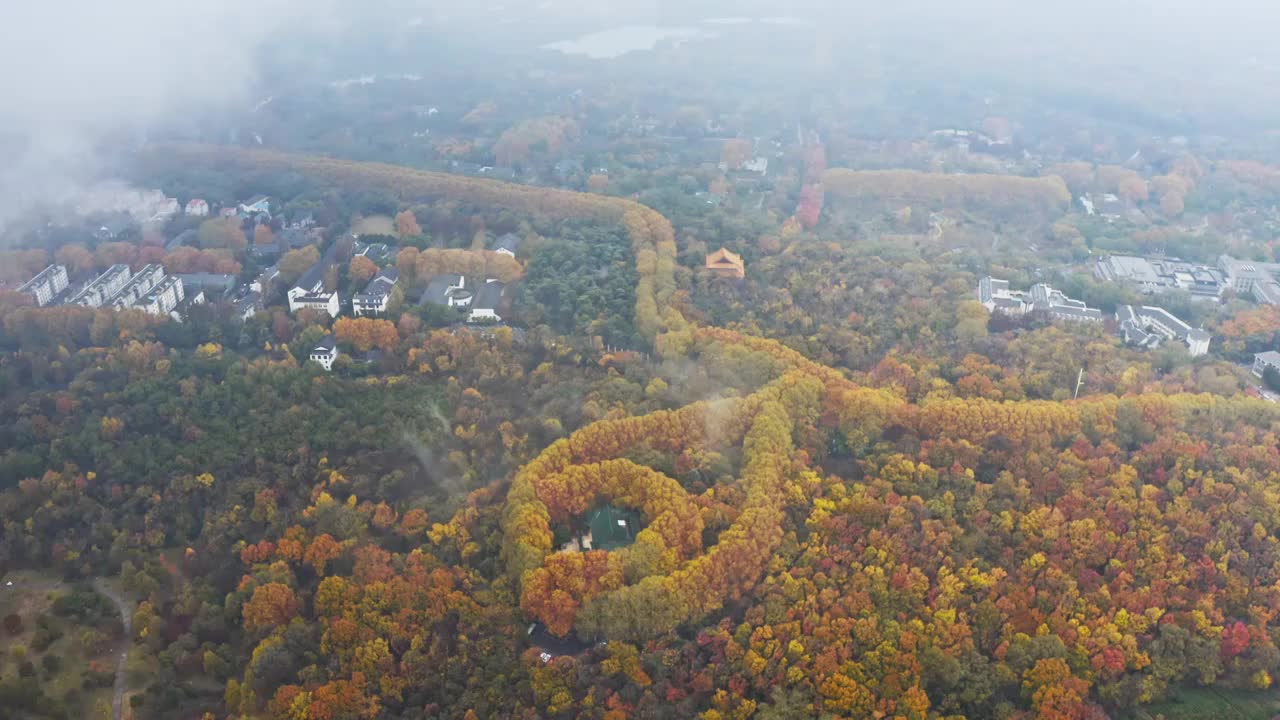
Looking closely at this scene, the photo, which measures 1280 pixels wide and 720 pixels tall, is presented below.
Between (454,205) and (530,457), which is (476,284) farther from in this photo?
Result: (530,457)

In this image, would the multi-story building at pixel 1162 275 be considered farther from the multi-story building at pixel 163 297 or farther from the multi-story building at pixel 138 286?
the multi-story building at pixel 138 286

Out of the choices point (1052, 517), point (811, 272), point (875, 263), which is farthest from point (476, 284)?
point (1052, 517)

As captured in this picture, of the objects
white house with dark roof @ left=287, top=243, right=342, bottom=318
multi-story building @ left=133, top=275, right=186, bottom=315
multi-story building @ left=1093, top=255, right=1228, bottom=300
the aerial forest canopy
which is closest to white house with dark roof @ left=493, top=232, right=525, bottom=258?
white house with dark roof @ left=287, top=243, right=342, bottom=318

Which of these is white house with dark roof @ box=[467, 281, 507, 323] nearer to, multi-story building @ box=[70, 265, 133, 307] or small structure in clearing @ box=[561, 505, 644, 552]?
small structure in clearing @ box=[561, 505, 644, 552]

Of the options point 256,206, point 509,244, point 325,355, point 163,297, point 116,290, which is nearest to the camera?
point 325,355

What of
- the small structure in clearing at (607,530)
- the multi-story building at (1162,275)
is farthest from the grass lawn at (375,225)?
the multi-story building at (1162,275)

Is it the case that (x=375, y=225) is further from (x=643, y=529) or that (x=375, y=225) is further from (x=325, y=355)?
(x=643, y=529)

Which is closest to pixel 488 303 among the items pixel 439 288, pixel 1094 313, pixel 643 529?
pixel 439 288
